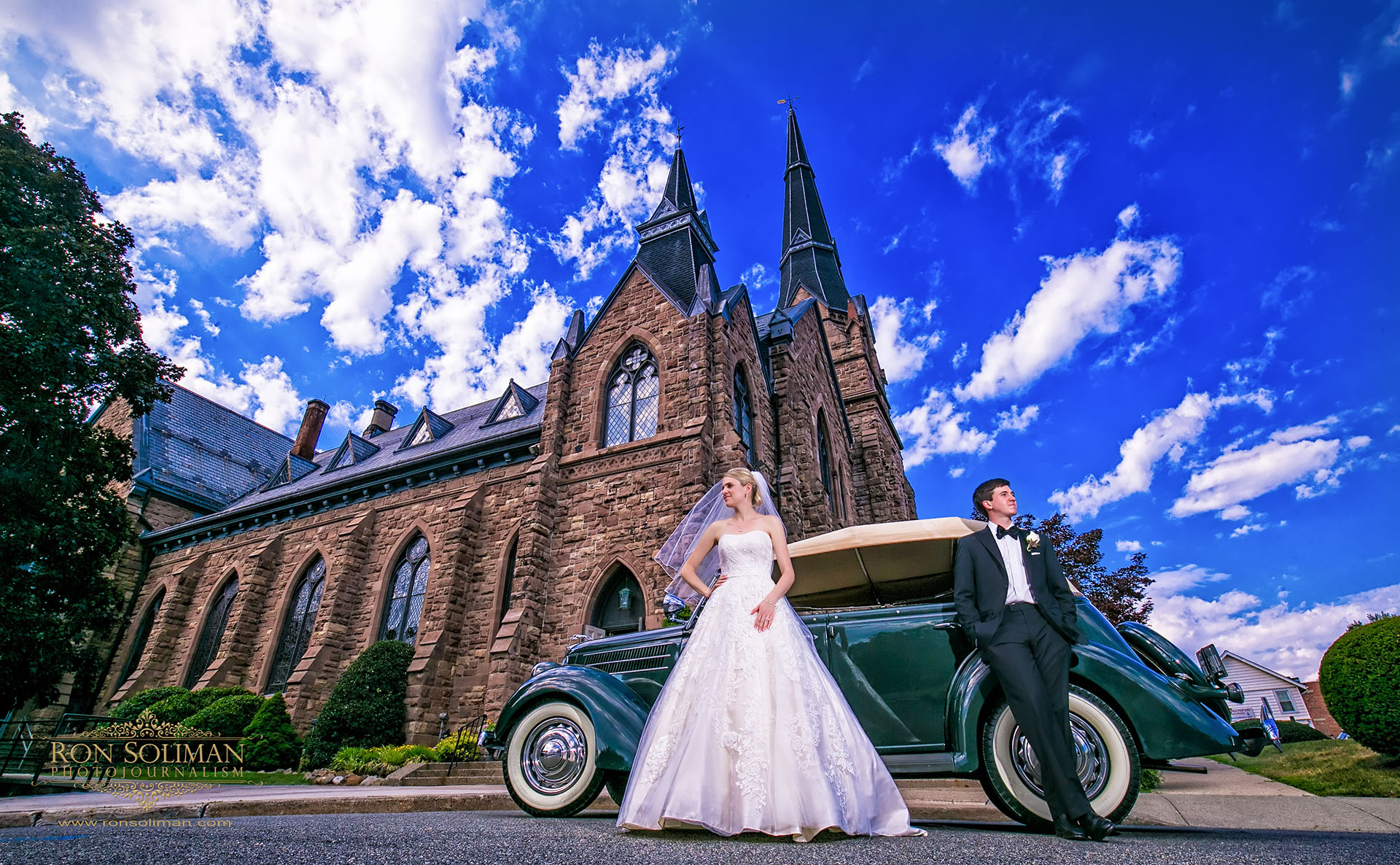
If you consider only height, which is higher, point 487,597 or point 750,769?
point 487,597

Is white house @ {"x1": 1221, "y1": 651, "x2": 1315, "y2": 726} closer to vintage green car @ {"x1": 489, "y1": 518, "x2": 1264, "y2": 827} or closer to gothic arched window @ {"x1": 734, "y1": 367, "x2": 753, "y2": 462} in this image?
gothic arched window @ {"x1": 734, "y1": 367, "x2": 753, "y2": 462}

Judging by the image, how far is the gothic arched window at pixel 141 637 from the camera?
2261 cm

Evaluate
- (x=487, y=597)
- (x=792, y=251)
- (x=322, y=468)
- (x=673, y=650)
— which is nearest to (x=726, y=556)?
(x=673, y=650)

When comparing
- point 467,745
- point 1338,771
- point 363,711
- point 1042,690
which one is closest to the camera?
point 1042,690

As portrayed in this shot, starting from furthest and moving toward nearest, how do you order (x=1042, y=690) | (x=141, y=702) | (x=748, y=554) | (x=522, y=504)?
(x=141, y=702) → (x=522, y=504) → (x=748, y=554) → (x=1042, y=690)

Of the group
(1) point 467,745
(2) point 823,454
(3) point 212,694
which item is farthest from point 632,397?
(3) point 212,694

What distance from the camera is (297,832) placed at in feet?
10.9

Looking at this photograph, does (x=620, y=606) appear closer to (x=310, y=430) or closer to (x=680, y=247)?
(x=680, y=247)

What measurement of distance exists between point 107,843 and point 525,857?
73.6 inches

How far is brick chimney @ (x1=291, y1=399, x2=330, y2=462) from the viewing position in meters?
29.8

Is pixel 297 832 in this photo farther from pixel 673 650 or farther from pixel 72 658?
pixel 72 658

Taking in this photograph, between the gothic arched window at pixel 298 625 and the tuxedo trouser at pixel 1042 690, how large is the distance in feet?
64.6

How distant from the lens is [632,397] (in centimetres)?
1452

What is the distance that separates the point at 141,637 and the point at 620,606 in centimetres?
2169
